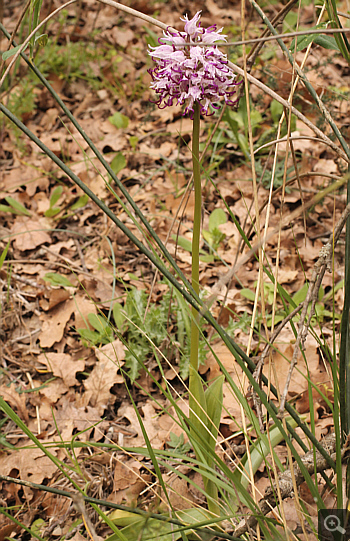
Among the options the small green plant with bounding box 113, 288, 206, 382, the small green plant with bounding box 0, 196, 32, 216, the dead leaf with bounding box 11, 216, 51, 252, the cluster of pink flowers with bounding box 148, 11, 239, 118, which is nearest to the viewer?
the cluster of pink flowers with bounding box 148, 11, 239, 118

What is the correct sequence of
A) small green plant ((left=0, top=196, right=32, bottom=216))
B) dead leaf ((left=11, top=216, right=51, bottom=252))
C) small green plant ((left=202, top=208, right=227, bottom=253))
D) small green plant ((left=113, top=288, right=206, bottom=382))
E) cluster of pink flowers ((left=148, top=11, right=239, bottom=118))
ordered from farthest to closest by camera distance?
small green plant ((left=0, top=196, right=32, bottom=216)), dead leaf ((left=11, top=216, right=51, bottom=252)), small green plant ((left=202, top=208, right=227, bottom=253)), small green plant ((left=113, top=288, right=206, bottom=382)), cluster of pink flowers ((left=148, top=11, right=239, bottom=118))

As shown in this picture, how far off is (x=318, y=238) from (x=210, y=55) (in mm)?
1493

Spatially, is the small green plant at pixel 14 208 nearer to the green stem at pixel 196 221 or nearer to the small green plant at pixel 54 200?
the small green plant at pixel 54 200

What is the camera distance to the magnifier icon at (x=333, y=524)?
82 cm

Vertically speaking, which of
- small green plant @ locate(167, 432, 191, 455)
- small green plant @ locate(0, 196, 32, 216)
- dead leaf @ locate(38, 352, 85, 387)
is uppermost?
small green plant @ locate(0, 196, 32, 216)

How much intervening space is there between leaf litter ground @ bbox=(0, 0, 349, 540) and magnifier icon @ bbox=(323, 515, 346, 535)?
1.08 ft

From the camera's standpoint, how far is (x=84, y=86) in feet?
10.9

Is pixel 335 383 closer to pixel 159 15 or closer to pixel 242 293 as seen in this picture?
pixel 242 293

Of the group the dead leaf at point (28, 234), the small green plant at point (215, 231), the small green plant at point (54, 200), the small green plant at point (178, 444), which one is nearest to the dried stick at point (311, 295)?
the small green plant at point (178, 444)

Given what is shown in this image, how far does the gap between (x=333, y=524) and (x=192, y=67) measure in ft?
3.39

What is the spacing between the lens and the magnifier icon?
82 centimetres

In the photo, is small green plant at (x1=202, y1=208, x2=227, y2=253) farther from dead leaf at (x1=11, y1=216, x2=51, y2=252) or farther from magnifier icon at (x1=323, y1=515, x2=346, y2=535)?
magnifier icon at (x1=323, y1=515, x2=346, y2=535)

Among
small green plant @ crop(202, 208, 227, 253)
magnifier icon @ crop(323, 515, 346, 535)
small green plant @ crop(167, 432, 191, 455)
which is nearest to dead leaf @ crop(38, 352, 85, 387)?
small green plant @ crop(167, 432, 191, 455)

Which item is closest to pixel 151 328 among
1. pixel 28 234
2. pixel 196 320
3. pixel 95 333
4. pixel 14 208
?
pixel 95 333
